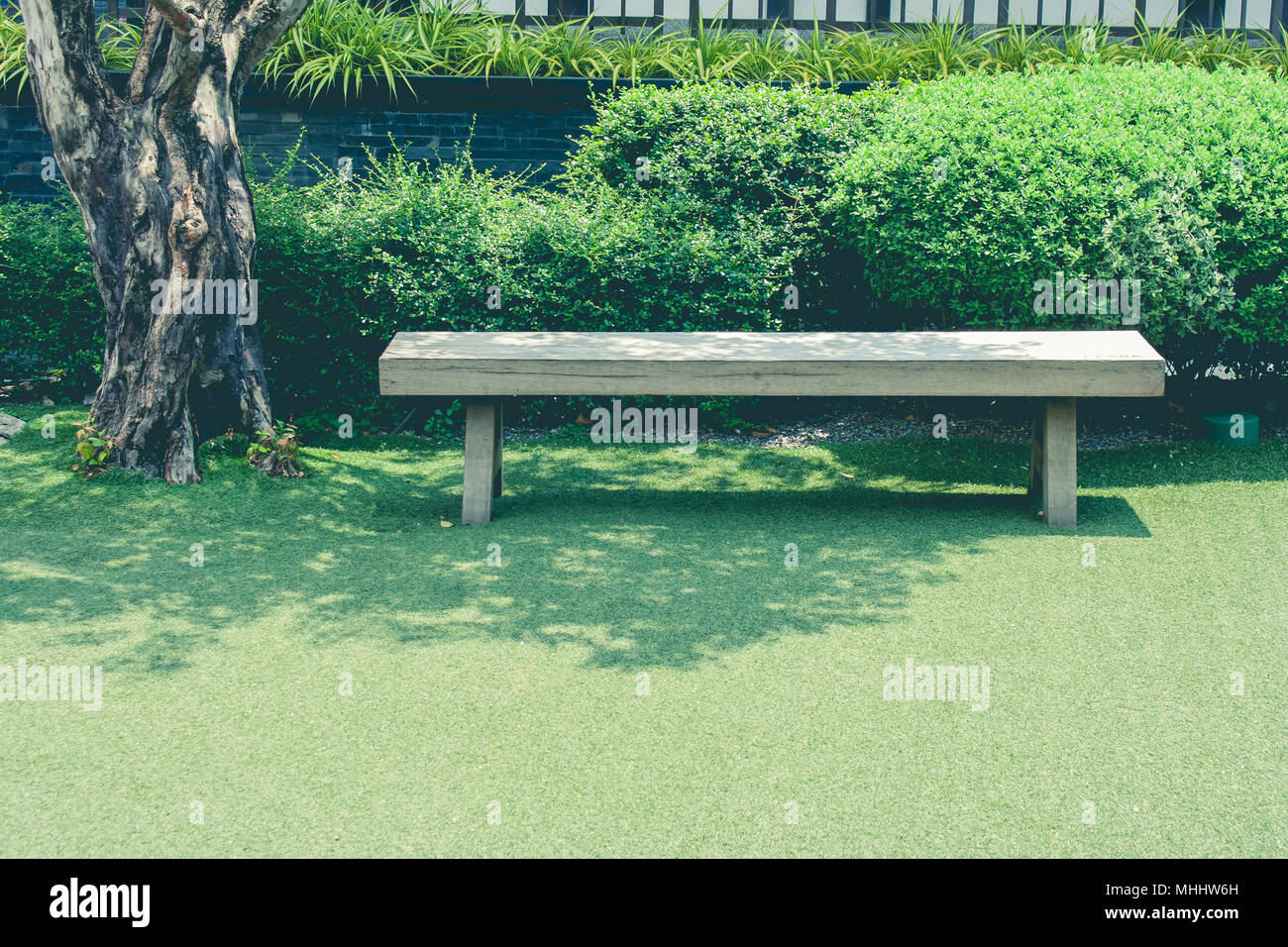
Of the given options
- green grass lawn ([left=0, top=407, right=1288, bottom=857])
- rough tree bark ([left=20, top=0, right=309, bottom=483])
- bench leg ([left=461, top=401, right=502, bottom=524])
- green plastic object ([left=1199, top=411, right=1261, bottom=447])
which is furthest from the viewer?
green plastic object ([left=1199, top=411, right=1261, bottom=447])

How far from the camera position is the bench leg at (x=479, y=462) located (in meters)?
6.13

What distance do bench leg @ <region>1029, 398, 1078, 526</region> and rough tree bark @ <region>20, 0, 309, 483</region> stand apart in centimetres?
448

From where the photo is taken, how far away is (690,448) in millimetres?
7773

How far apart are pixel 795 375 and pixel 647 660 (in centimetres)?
203

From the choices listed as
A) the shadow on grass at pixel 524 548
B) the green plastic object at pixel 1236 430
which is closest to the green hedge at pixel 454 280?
the shadow on grass at pixel 524 548

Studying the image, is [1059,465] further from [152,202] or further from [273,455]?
[152,202]

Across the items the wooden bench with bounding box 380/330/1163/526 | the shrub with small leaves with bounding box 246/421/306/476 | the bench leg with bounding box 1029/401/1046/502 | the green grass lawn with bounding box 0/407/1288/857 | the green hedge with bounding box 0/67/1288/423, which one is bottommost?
the green grass lawn with bounding box 0/407/1288/857

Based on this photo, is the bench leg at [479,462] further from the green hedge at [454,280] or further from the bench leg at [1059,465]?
the bench leg at [1059,465]

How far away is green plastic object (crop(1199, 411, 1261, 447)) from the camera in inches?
291

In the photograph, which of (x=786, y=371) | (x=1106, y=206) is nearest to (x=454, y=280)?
(x=786, y=371)

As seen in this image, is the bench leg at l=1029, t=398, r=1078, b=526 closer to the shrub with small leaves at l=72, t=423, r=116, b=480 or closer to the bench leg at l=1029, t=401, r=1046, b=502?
the bench leg at l=1029, t=401, r=1046, b=502

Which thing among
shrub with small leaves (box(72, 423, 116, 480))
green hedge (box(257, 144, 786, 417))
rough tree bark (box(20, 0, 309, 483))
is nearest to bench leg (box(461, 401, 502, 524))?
rough tree bark (box(20, 0, 309, 483))
